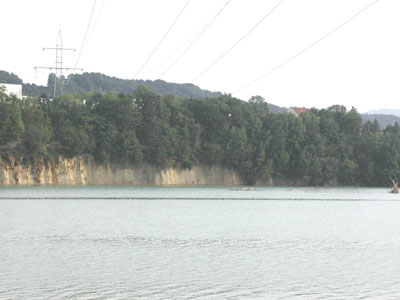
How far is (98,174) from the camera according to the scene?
4306 inches

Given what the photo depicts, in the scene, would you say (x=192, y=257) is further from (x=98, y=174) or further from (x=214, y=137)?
(x=214, y=137)

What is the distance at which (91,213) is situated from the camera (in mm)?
43375

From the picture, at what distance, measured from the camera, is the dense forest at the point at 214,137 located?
345 ft

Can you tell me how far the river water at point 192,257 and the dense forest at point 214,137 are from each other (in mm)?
64772

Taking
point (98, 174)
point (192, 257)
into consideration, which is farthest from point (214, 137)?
point (192, 257)

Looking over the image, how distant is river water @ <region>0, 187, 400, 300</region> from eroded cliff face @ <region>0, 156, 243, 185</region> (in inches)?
2339

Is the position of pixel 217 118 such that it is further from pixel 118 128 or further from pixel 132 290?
pixel 132 290

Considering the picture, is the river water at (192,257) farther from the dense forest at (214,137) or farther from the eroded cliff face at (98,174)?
the dense forest at (214,137)

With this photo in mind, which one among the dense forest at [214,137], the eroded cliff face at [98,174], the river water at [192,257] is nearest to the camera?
the river water at [192,257]

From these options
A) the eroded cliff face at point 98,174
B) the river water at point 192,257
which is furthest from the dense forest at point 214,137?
the river water at point 192,257

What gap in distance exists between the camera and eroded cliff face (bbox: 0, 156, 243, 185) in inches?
3879

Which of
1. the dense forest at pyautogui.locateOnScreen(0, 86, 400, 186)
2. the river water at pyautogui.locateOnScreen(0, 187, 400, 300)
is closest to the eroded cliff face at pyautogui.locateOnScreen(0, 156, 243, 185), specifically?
the dense forest at pyautogui.locateOnScreen(0, 86, 400, 186)

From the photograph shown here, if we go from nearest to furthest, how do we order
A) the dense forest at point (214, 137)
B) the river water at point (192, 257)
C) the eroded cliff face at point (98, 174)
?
the river water at point (192, 257) < the eroded cliff face at point (98, 174) < the dense forest at point (214, 137)

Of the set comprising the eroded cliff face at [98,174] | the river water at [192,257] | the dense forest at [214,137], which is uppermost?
the dense forest at [214,137]
